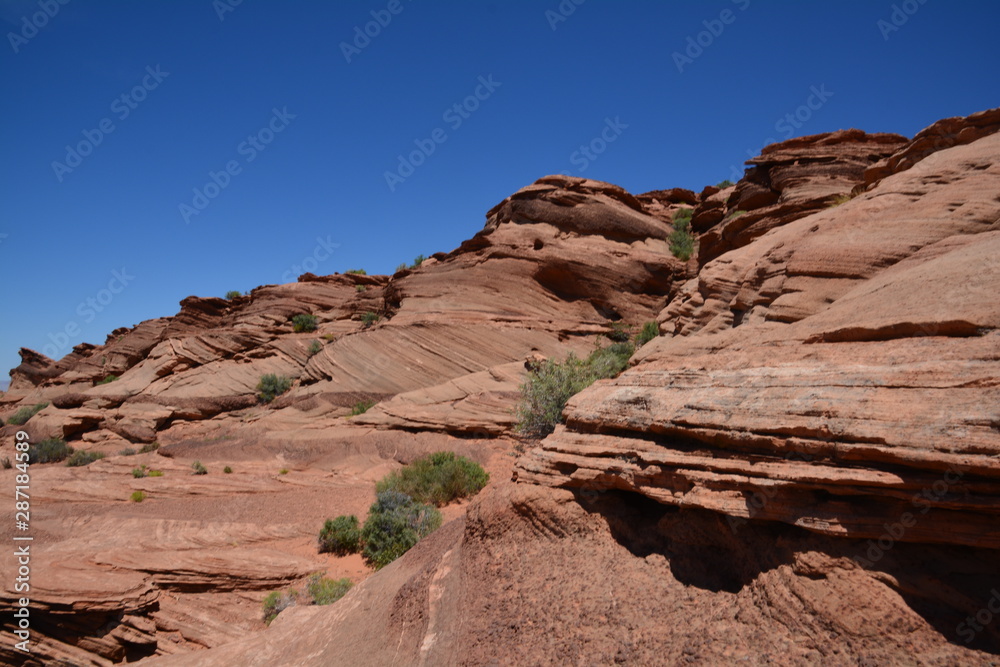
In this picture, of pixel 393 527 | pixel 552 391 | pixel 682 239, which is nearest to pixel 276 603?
pixel 393 527

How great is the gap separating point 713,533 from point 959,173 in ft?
24.4

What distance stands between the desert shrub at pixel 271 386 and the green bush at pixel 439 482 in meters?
14.2

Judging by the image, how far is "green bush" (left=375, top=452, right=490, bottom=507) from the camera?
1195 centimetres

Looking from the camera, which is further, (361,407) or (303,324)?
(303,324)

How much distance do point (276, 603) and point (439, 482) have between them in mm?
4809

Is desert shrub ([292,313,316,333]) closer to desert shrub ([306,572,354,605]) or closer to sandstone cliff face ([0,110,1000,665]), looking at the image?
sandstone cliff face ([0,110,1000,665])

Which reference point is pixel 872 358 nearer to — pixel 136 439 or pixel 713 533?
pixel 713 533

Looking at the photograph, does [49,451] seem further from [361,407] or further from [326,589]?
[326,589]

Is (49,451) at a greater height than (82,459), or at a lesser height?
greater

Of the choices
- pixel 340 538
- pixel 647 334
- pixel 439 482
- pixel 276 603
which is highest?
pixel 647 334

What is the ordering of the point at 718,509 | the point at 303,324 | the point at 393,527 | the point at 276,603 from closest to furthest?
the point at 718,509 < the point at 276,603 < the point at 393,527 < the point at 303,324

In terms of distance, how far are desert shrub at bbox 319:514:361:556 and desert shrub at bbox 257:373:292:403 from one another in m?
16.2

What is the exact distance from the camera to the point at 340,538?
9898 mm

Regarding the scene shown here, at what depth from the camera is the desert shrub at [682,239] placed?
25594mm
